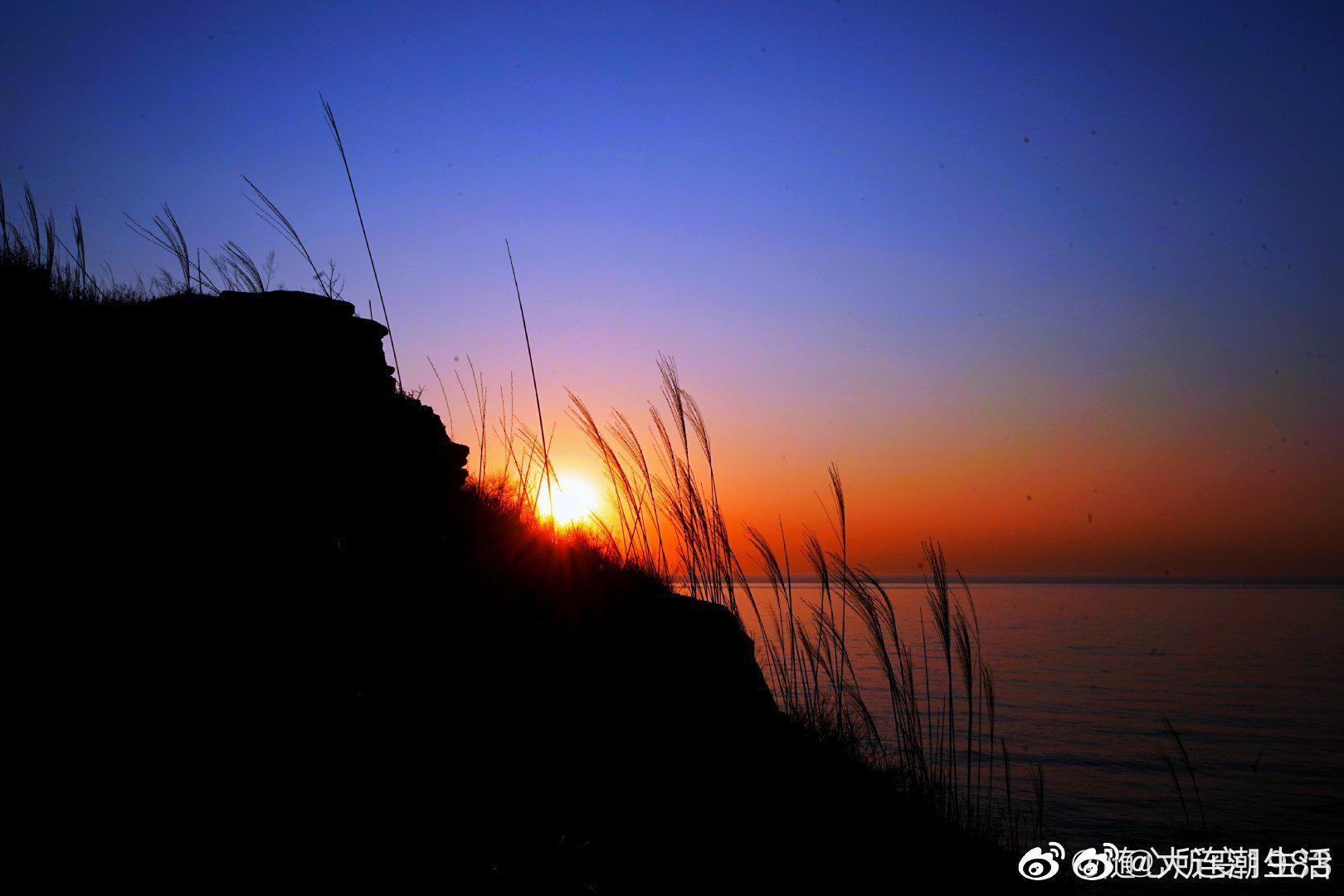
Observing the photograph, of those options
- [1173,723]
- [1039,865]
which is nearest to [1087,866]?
[1039,865]

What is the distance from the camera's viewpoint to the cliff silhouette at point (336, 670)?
4.91 feet

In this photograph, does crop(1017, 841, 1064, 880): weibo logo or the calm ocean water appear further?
the calm ocean water

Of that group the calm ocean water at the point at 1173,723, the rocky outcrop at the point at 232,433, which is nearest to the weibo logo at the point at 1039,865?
the calm ocean water at the point at 1173,723

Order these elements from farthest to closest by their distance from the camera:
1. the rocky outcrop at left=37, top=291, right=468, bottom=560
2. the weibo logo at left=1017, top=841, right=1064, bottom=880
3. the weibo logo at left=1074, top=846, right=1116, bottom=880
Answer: the weibo logo at left=1074, top=846, right=1116, bottom=880 → the weibo logo at left=1017, top=841, right=1064, bottom=880 → the rocky outcrop at left=37, top=291, right=468, bottom=560

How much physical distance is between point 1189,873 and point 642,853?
7299 millimetres

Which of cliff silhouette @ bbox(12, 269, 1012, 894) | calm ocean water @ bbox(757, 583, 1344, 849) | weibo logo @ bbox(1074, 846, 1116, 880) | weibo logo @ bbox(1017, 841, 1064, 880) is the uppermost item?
cliff silhouette @ bbox(12, 269, 1012, 894)

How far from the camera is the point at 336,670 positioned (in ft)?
6.31

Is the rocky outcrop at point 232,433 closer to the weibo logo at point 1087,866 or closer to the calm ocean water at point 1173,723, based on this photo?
the calm ocean water at point 1173,723

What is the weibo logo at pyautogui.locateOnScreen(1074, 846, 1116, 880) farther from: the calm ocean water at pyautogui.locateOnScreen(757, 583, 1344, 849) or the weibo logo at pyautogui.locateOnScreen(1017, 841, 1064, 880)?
the calm ocean water at pyautogui.locateOnScreen(757, 583, 1344, 849)

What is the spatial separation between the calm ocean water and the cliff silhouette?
1.79m

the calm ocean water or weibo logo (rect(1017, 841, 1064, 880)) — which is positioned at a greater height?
weibo logo (rect(1017, 841, 1064, 880))

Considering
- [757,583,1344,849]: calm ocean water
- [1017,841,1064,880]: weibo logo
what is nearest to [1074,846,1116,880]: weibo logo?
[1017,841,1064,880]: weibo logo

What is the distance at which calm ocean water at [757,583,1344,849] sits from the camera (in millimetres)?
7910

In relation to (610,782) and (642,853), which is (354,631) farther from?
(642,853)
